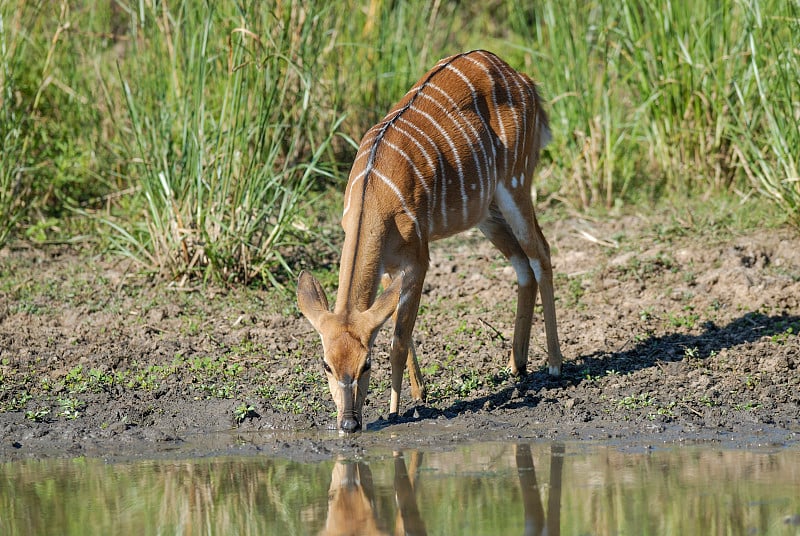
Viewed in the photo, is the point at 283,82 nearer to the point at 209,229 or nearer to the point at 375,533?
the point at 209,229

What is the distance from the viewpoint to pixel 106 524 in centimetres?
432

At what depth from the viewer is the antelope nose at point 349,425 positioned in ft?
17.4

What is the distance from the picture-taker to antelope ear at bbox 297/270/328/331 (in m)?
5.42

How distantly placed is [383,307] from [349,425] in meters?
0.56

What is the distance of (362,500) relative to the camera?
4527mm

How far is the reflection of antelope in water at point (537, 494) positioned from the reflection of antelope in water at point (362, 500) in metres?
0.41

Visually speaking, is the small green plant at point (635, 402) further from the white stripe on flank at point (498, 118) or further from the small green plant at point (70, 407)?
the small green plant at point (70, 407)

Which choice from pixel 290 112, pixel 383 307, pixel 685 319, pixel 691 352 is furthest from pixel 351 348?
pixel 290 112

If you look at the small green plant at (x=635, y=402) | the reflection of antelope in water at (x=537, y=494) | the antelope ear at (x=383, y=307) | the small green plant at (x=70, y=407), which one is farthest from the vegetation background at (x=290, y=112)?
the reflection of antelope in water at (x=537, y=494)

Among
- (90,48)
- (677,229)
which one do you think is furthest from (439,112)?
(90,48)

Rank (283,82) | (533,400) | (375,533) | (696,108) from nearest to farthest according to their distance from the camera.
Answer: (375,533)
(533,400)
(283,82)
(696,108)

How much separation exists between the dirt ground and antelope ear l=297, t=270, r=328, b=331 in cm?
59

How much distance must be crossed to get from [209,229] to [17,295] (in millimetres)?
1380

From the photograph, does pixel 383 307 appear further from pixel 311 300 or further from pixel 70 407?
pixel 70 407
